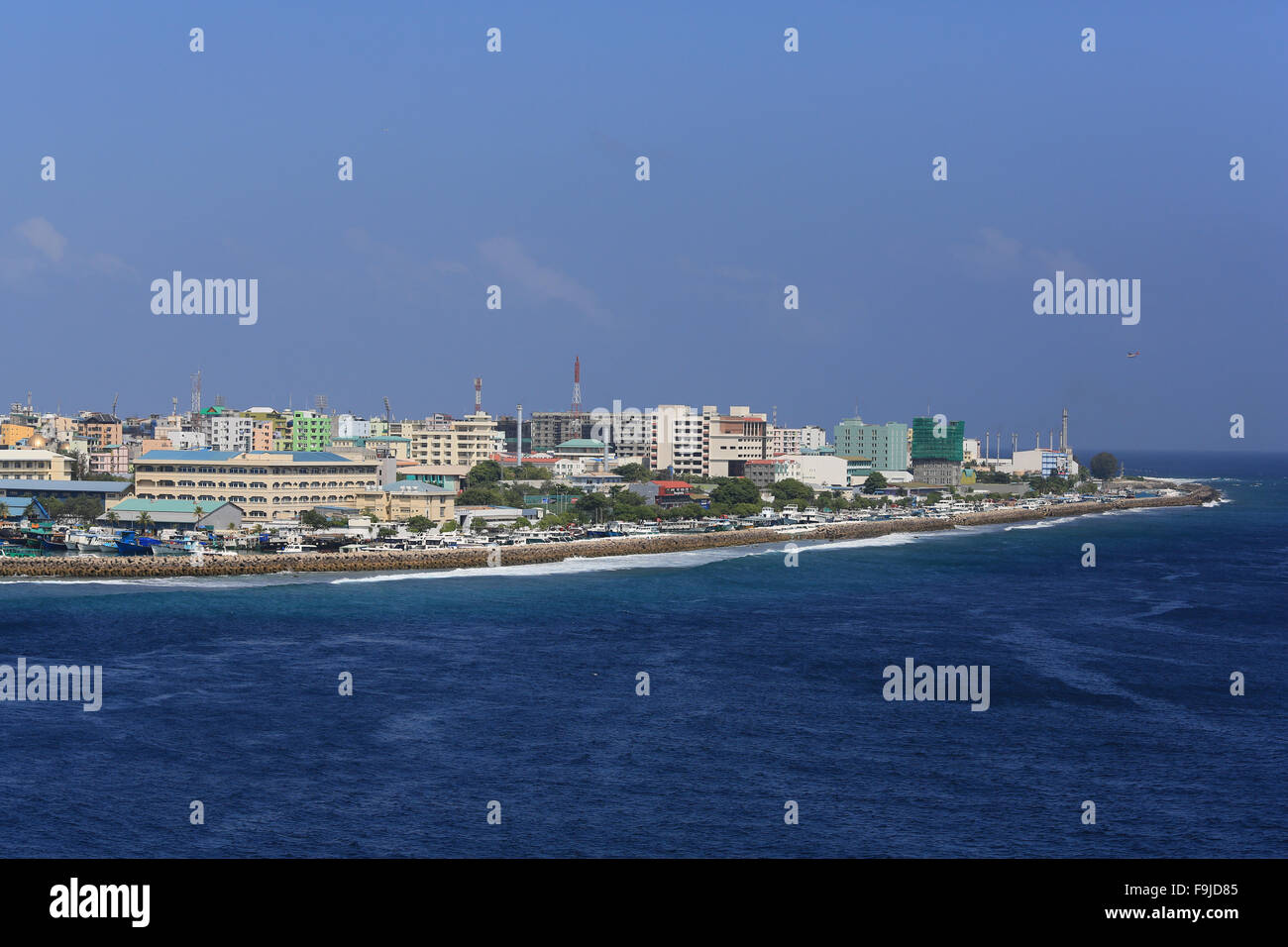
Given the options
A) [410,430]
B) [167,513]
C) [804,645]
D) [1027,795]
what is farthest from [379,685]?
[410,430]

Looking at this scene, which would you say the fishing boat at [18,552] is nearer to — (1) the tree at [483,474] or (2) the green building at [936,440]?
(1) the tree at [483,474]

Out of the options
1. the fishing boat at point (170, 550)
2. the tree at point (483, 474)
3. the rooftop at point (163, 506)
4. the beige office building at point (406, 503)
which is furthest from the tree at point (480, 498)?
the fishing boat at point (170, 550)

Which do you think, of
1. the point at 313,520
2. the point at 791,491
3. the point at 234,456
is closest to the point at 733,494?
the point at 791,491

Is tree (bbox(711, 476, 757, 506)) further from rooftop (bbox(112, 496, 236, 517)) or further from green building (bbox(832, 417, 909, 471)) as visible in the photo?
green building (bbox(832, 417, 909, 471))

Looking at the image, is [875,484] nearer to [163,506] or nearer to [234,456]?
[234,456]
